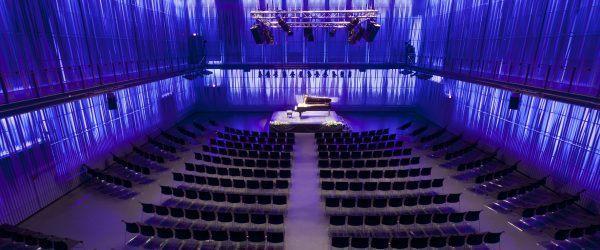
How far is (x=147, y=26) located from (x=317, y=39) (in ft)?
38.7

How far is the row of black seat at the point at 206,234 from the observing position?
833 cm

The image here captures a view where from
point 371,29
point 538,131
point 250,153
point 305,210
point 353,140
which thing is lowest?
point 305,210

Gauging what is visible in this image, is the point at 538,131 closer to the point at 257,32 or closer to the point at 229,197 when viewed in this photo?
the point at 229,197

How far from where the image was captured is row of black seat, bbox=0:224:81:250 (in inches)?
303

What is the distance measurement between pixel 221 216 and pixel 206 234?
87 centimetres

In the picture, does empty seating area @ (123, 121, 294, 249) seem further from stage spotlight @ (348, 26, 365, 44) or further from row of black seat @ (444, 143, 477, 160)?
stage spotlight @ (348, 26, 365, 44)

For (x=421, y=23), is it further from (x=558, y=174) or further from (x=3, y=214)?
(x=3, y=214)

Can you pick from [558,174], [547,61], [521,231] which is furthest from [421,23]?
[521,231]

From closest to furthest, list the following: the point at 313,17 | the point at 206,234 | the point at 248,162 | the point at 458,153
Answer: the point at 206,234, the point at 248,162, the point at 458,153, the point at 313,17

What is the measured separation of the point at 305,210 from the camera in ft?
35.2

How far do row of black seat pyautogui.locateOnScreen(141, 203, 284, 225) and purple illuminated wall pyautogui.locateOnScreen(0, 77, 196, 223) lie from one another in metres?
4.25

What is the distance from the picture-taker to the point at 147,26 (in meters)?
18.1

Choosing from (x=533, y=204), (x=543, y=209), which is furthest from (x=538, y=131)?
(x=543, y=209)


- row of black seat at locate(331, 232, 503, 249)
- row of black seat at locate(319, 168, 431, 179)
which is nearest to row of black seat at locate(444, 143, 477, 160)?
row of black seat at locate(319, 168, 431, 179)
